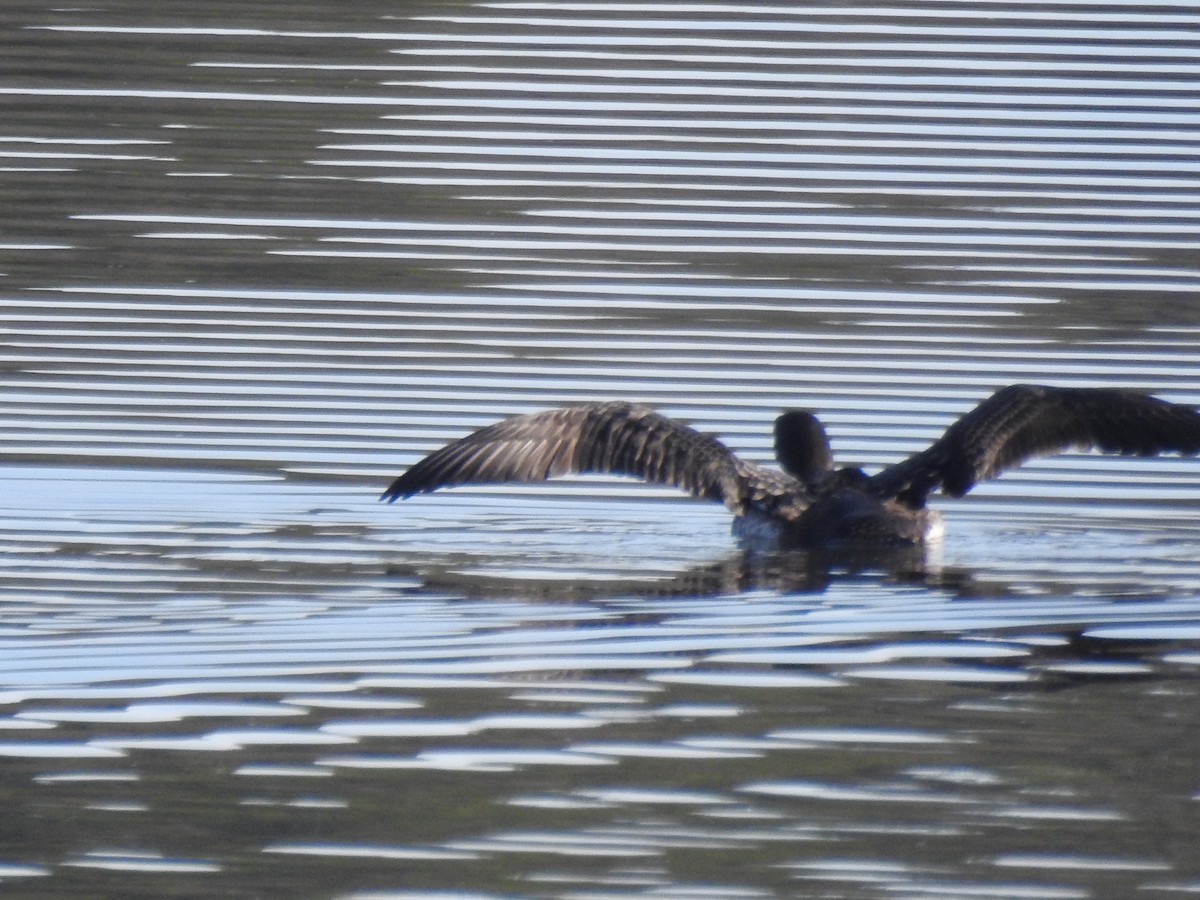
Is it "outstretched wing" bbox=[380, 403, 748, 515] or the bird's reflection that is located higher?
"outstretched wing" bbox=[380, 403, 748, 515]

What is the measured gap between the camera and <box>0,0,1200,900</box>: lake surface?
665 cm

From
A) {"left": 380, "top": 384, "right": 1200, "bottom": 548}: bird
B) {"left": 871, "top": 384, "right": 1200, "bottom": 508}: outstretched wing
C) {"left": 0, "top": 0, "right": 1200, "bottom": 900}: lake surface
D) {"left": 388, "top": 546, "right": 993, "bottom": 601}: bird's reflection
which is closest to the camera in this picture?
{"left": 0, "top": 0, "right": 1200, "bottom": 900}: lake surface

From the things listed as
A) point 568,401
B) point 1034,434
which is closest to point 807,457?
point 1034,434

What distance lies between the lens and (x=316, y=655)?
27.1 ft

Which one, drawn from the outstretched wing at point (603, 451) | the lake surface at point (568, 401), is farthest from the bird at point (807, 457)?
the lake surface at point (568, 401)

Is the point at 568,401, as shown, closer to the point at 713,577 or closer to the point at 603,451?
the point at 603,451

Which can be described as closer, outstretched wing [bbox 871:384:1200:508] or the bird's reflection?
the bird's reflection

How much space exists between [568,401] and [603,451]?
203 cm

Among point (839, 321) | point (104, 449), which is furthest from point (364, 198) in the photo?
point (104, 449)

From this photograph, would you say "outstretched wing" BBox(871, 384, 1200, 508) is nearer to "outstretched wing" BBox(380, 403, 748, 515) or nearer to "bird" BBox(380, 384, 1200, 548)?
"bird" BBox(380, 384, 1200, 548)

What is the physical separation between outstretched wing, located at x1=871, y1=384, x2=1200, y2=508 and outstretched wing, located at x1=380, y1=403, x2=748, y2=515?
25.7 inches

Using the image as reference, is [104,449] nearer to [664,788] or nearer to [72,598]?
[72,598]

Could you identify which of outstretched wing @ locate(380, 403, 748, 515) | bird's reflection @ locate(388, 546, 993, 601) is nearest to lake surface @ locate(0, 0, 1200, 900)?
bird's reflection @ locate(388, 546, 993, 601)

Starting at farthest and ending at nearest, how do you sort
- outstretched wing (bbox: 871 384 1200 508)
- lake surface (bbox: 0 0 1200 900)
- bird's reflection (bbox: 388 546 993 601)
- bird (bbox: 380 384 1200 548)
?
outstretched wing (bbox: 871 384 1200 508), bird (bbox: 380 384 1200 548), bird's reflection (bbox: 388 546 993 601), lake surface (bbox: 0 0 1200 900)
